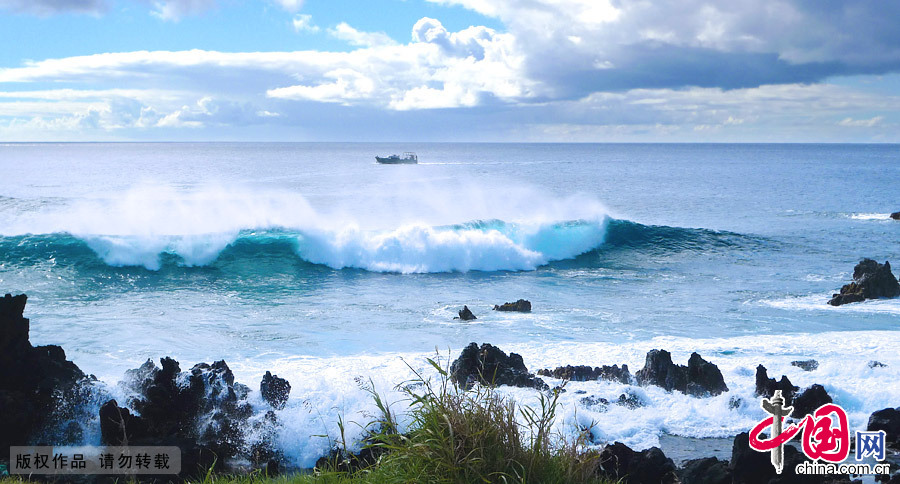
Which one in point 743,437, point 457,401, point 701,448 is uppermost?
point 457,401

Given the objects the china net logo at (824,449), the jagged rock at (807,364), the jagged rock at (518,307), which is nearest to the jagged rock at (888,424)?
the china net logo at (824,449)

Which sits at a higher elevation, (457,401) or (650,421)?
(457,401)

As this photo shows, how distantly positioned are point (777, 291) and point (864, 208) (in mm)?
33239

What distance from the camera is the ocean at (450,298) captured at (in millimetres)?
10008

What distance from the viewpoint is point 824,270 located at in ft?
77.4

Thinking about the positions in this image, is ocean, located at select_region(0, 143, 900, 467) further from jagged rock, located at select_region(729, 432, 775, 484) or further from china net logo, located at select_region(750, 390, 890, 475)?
jagged rock, located at select_region(729, 432, 775, 484)

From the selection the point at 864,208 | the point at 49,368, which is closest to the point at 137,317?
the point at 49,368

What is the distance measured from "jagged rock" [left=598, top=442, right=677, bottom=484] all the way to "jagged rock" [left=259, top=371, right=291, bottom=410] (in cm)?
426

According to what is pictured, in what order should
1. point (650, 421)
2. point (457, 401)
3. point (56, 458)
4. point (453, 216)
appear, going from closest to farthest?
point (457, 401), point (56, 458), point (650, 421), point (453, 216)

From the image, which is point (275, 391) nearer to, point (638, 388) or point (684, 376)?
point (638, 388)

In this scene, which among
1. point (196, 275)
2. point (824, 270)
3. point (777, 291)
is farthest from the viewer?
point (824, 270)

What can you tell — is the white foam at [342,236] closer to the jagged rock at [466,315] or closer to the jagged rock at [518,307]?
the jagged rock at [518,307]

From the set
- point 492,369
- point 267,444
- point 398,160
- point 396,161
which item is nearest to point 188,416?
point 267,444

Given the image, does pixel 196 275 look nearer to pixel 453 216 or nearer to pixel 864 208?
pixel 453 216
